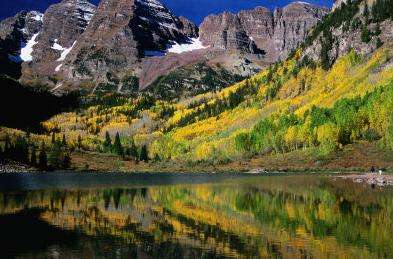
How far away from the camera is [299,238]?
162 ft

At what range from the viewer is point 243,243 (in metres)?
46.9

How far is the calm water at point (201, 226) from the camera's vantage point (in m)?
43.4

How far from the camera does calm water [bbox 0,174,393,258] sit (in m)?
43.4

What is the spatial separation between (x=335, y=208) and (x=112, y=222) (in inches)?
1118

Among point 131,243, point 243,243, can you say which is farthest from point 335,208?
point 131,243

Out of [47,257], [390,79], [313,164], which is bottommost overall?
[47,257]

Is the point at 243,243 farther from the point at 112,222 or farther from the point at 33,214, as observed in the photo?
the point at 33,214

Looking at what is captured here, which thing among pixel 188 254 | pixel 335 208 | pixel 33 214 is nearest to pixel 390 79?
pixel 335 208

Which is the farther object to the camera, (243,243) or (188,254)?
(243,243)

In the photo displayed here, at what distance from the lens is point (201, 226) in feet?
186

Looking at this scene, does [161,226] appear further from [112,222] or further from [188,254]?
[188,254]

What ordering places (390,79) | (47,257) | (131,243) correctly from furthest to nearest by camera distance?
(390,79) < (131,243) < (47,257)

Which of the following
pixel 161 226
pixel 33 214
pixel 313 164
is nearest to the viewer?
pixel 161 226

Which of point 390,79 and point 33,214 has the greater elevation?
point 390,79
